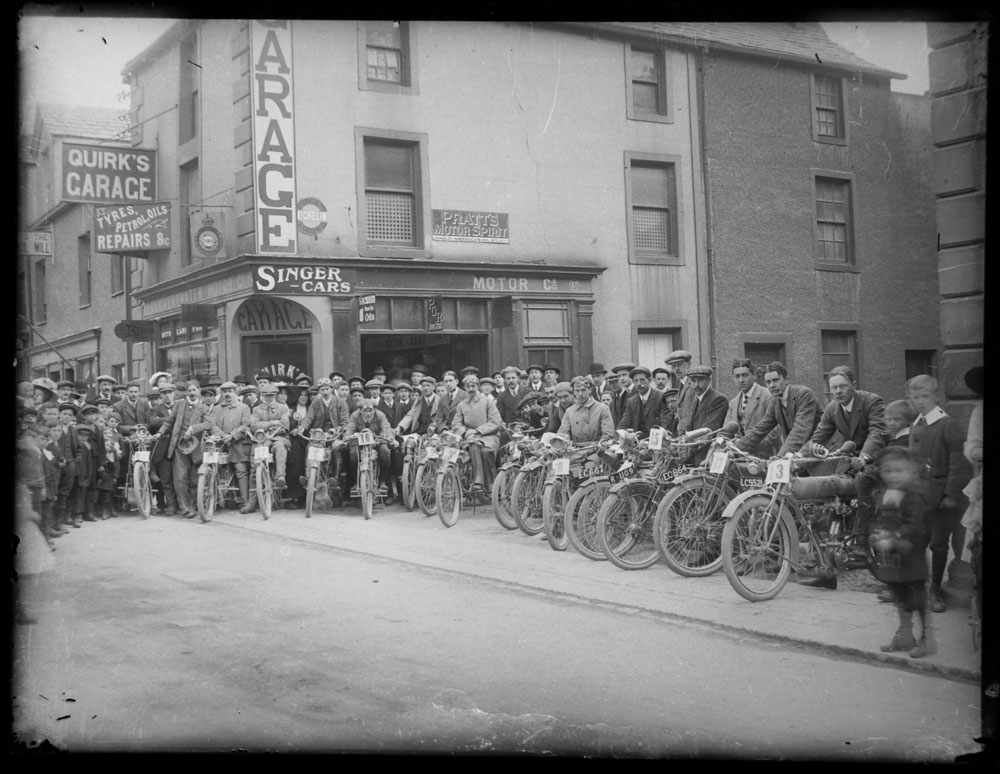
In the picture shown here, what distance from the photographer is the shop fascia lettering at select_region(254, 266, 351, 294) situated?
20.2ft

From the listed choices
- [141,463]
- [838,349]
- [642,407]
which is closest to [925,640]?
[838,349]

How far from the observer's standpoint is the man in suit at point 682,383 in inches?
254

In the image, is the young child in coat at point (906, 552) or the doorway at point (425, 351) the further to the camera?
the doorway at point (425, 351)

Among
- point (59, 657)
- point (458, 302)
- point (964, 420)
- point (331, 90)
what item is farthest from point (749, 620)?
point (331, 90)

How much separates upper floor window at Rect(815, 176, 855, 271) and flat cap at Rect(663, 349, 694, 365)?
1124 mm

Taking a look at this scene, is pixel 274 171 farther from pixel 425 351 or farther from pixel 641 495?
pixel 641 495

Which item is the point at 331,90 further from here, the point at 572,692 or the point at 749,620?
the point at 749,620

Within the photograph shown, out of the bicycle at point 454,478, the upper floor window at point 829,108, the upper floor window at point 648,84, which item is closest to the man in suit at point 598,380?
the upper floor window at point 648,84

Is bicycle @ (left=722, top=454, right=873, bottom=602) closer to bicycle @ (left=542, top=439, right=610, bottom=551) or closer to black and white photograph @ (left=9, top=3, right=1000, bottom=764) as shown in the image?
black and white photograph @ (left=9, top=3, right=1000, bottom=764)

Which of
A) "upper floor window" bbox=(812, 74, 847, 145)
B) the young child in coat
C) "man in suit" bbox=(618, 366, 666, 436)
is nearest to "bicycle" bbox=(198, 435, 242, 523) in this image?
"man in suit" bbox=(618, 366, 666, 436)

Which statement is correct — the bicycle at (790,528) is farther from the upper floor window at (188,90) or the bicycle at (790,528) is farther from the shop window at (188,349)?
the upper floor window at (188,90)

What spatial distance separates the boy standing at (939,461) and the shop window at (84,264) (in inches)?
201

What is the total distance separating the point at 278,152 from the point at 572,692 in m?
4.16

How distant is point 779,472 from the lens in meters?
6.25
